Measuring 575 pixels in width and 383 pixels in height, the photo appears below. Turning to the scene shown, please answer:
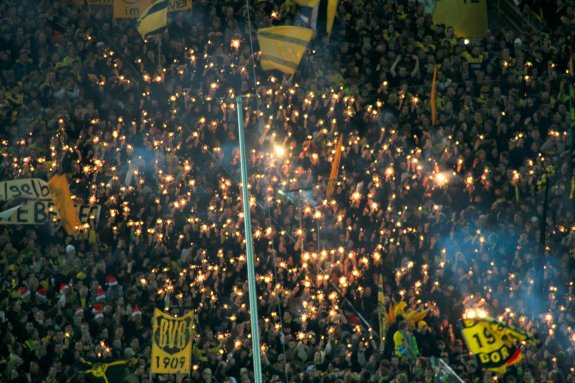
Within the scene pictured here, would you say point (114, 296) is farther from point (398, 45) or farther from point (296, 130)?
point (398, 45)

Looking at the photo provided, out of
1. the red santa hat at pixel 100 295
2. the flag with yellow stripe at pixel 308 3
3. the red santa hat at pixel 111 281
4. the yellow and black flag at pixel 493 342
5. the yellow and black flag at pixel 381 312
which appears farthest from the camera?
the flag with yellow stripe at pixel 308 3

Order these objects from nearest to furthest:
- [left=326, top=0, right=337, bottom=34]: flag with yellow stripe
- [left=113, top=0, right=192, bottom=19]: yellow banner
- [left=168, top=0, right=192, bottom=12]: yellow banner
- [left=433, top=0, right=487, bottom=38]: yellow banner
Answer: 1. [left=326, top=0, right=337, bottom=34]: flag with yellow stripe
2. [left=168, top=0, right=192, bottom=12]: yellow banner
3. [left=113, top=0, right=192, bottom=19]: yellow banner
4. [left=433, top=0, right=487, bottom=38]: yellow banner

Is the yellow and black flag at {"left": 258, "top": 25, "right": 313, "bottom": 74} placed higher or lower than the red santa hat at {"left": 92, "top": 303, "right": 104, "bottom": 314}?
higher

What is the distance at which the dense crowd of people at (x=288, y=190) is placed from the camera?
18.9 m

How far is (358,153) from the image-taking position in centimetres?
2134

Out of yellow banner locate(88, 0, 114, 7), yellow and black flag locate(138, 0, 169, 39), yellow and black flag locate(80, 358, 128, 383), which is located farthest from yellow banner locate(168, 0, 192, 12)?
yellow and black flag locate(80, 358, 128, 383)

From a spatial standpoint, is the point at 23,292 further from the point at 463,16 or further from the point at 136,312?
the point at 463,16

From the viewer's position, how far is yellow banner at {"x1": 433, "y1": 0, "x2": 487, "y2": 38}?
2616 cm

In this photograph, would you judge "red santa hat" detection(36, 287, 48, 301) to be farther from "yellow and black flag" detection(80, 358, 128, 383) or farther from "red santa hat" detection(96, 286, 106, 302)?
"yellow and black flag" detection(80, 358, 128, 383)

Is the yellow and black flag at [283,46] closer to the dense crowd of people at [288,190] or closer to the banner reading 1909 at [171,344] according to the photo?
the dense crowd of people at [288,190]

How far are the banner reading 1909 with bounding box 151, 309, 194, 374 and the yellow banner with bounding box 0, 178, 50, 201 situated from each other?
137 inches

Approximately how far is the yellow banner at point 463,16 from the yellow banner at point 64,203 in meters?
8.53

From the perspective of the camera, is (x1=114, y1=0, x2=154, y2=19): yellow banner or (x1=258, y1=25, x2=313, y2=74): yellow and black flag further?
(x1=114, y1=0, x2=154, y2=19): yellow banner

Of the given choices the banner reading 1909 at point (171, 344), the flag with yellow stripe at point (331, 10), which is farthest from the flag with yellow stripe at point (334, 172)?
the banner reading 1909 at point (171, 344)
